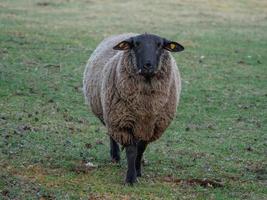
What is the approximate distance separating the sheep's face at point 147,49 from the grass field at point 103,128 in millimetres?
1627

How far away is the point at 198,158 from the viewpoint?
11.4 meters

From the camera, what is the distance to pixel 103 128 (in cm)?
1342

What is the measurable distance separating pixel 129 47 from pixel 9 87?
7091 millimetres

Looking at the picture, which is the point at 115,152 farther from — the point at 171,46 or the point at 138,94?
the point at 171,46

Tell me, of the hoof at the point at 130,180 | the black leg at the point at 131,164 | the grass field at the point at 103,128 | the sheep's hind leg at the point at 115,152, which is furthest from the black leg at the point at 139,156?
the sheep's hind leg at the point at 115,152

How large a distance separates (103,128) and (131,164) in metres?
3.98

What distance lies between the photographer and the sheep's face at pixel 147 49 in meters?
9.30

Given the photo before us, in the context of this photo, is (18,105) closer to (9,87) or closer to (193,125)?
(9,87)

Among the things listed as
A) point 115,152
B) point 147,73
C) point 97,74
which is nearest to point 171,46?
point 147,73

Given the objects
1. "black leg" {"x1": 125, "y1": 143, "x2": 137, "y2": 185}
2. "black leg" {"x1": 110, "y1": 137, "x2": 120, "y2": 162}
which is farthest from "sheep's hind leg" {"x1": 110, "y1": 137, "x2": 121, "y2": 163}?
"black leg" {"x1": 125, "y1": 143, "x2": 137, "y2": 185}

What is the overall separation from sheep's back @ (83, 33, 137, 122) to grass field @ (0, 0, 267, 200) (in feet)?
2.82

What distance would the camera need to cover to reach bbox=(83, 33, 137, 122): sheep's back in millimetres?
10898

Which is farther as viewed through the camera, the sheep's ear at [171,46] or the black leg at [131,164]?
the sheep's ear at [171,46]

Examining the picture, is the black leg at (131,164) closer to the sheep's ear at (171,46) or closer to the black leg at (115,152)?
the black leg at (115,152)
